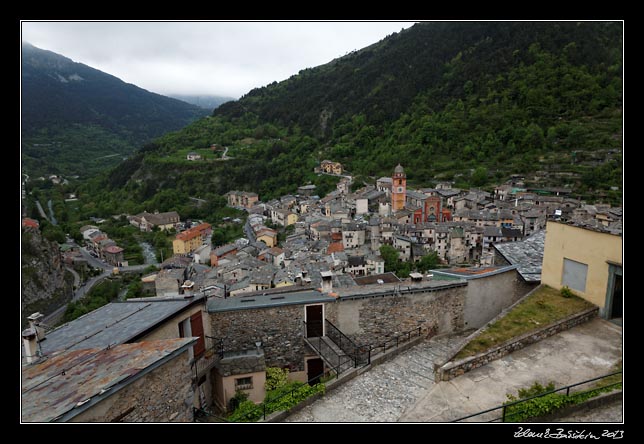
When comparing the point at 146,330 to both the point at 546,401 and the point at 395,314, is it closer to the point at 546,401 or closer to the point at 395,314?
the point at 395,314

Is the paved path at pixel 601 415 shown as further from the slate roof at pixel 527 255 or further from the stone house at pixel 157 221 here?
the stone house at pixel 157 221

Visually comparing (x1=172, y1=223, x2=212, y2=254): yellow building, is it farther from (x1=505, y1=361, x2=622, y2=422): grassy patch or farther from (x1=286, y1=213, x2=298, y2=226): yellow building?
(x1=505, y1=361, x2=622, y2=422): grassy patch

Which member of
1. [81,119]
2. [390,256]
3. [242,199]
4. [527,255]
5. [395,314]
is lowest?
[390,256]

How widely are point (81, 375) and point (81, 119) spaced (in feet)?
458

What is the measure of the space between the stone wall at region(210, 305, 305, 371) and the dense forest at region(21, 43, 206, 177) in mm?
97941

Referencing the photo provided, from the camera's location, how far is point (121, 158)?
118 meters

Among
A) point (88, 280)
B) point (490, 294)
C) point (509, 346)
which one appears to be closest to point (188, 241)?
point (88, 280)

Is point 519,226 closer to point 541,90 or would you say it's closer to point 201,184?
point 541,90

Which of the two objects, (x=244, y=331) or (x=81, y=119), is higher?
(x=81, y=119)

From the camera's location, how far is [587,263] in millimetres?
7516

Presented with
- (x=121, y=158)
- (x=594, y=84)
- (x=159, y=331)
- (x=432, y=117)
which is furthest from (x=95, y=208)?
(x=594, y=84)

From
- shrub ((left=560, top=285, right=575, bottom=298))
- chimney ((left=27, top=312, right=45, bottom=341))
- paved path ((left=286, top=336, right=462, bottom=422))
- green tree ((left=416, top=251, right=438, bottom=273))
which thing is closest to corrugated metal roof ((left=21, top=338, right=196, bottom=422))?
chimney ((left=27, top=312, right=45, bottom=341))

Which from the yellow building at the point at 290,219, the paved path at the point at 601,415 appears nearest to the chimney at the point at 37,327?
the paved path at the point at 601,415

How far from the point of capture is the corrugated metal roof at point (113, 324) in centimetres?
607
